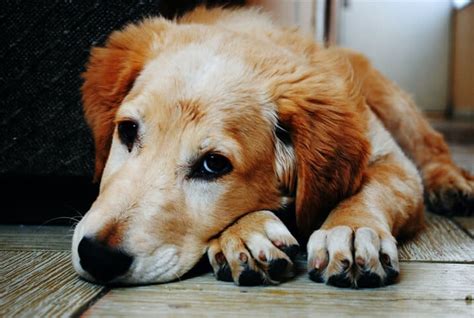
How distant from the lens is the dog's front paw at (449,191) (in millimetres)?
2918

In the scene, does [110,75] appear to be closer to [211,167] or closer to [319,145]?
[211,167]

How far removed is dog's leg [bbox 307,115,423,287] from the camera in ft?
5.32

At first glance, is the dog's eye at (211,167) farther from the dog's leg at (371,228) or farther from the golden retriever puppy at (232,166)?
the dog's leg at (371,228)

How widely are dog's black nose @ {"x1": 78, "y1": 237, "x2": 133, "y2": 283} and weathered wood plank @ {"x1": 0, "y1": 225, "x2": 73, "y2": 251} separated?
0.48m

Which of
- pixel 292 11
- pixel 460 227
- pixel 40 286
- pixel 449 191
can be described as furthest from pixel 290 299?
pixel 292 11

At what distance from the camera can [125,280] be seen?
1.58 meters

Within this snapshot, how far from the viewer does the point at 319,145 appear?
75.0 inches

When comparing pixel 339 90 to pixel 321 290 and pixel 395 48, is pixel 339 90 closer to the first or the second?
pixel 321 290

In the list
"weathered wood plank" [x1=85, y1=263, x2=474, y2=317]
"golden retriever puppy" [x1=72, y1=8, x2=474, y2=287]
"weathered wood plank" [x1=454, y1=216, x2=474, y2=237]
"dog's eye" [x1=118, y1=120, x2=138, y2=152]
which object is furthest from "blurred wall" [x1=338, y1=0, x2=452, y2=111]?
"weathered wood plank" [x1=85, y1=263, x2=474, y2=317]

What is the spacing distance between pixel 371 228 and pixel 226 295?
1.49 feet

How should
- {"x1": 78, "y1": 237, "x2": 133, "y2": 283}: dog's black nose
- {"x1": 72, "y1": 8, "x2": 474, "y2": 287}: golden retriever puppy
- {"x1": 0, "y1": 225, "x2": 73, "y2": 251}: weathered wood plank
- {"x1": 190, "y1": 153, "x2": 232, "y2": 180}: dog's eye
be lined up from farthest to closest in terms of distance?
{"x1": 0, "y1": 225, "x2": 73, "y2": 251}: weathered wood plank
{"x1": 190, "y1": 153, "x2": 232, "y2": 180}: dog's eye
{"x1": 72, "y1": 8, "x2": 474, "y2": 287}: golden retriever puppy
{"x1": 78, "y1": 237, "x2": 133, "y2": 283}: dog's black nose

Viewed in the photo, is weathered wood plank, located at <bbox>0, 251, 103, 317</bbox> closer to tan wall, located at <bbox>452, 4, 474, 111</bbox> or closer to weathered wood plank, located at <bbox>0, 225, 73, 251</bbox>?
weathered wood plank, located at <bbox>0, 225, 73, 251</bbox>

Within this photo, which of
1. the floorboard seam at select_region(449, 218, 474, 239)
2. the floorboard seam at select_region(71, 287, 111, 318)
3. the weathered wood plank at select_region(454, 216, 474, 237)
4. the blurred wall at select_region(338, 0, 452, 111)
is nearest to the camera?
the floorboard seam at select_region(71, 287, 111, 318)

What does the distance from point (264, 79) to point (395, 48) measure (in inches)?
398
